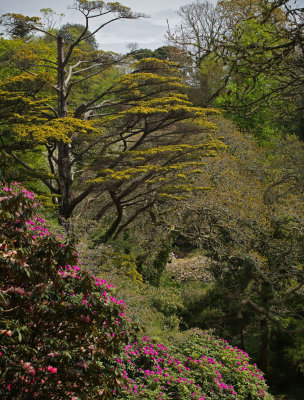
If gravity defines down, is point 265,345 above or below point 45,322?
below

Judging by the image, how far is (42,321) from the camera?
3.52 meters

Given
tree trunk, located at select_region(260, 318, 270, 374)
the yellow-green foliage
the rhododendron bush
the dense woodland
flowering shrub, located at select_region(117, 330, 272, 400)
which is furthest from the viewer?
tree trunk, located at select_region(260, 318, 270, 374)

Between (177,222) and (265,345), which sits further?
(177,222)

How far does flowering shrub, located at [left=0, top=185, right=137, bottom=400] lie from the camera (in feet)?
10.7

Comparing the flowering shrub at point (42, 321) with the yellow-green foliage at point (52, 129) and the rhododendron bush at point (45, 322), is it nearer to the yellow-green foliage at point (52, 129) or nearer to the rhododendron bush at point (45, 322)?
the rhododendron bush at point (45, 322)

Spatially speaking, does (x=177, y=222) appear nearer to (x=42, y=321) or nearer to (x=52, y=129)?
(x=52, y=129)

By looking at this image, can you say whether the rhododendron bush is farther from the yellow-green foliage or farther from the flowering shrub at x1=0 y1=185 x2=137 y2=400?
the yellow-green foliage

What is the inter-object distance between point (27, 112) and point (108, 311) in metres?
10.7

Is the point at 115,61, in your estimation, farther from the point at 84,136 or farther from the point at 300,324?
the point at 300,324

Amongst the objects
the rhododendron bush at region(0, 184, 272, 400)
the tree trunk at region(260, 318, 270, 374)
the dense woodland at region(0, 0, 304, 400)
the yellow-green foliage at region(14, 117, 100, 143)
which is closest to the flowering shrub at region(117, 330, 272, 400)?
the dense woodland at region(0, 0, 304, 400)

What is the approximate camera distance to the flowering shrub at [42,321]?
3.26 metres

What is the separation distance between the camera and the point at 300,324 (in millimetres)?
12102

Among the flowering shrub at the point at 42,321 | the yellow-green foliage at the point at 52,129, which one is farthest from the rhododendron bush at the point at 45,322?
the yellow-green foliage at the point at 52,129

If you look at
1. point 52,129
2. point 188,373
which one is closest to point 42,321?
point 188,373
